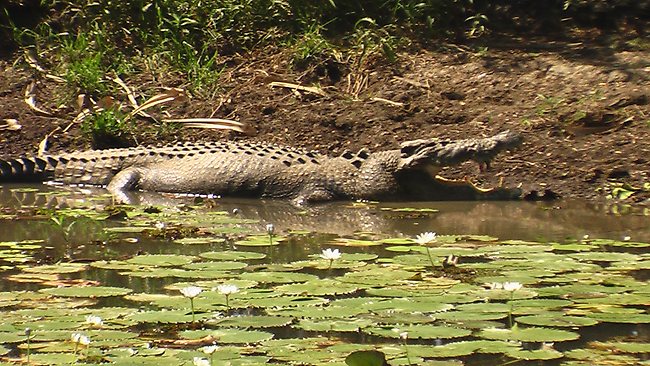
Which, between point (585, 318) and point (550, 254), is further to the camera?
point (550, 254)

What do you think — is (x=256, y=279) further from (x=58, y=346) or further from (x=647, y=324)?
(x=647, y=324)

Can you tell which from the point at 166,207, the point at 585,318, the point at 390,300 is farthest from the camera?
the point at 166,207

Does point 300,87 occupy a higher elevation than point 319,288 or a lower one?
higher

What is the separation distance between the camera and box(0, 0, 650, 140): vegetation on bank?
947cm

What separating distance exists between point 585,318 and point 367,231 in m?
2.29

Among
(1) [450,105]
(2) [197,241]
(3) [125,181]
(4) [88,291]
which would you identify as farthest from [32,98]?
(4) [88,291]

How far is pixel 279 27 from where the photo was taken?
9.91 metres

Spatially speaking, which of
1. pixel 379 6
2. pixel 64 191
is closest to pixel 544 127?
pixel 379 6

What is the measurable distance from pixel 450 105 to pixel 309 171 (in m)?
1.65

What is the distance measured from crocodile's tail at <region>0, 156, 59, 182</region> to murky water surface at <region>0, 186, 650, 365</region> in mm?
1633

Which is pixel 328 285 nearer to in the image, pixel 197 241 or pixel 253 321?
pixel 253 321

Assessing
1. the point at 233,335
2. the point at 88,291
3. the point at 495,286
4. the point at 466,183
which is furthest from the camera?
the point at 466,183

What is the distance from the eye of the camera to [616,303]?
11.4 feet

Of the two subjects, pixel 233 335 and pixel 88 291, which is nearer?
pixel 233 335
